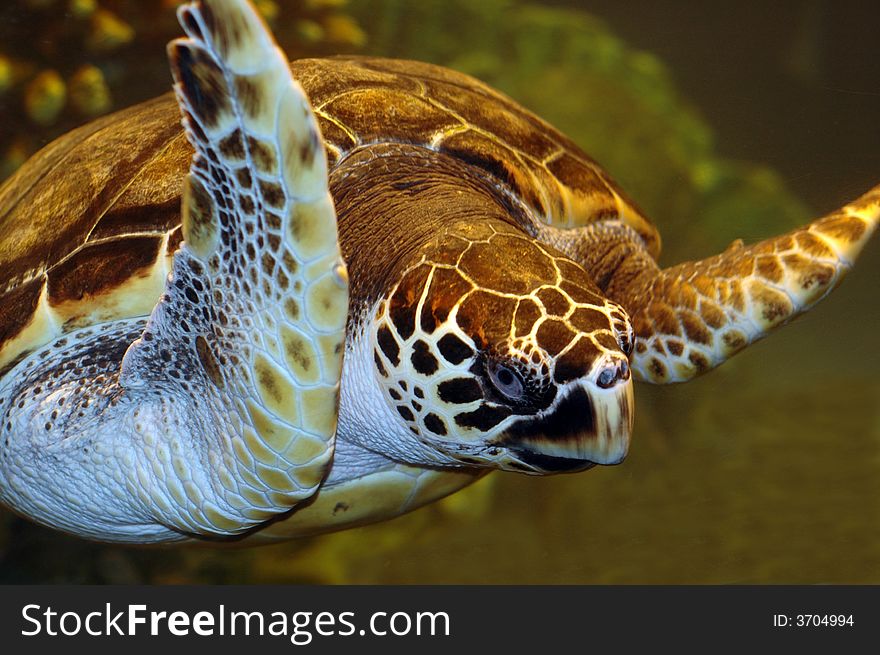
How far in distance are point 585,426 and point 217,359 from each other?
0.48 metres

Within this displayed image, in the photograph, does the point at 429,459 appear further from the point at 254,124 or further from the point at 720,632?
the point at 720,632

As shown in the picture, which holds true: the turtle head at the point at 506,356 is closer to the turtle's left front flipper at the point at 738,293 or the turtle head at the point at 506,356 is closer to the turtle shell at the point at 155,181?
the turtle shell at the point at 155,181

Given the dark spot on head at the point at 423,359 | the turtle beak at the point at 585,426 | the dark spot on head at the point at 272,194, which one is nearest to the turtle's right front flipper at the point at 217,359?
the dark spot on head at the point at 272,194

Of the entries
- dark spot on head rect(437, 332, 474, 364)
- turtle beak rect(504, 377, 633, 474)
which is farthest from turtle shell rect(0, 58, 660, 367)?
turtle beak rect(504, 377, 633, 474)

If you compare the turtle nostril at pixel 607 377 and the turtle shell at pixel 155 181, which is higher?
the turtle shell at pixel 155 181

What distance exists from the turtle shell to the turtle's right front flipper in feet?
0.27

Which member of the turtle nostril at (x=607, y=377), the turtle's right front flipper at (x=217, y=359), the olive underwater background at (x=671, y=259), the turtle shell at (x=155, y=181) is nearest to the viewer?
→ the turtle's right front flipper at (x=217, y=359)

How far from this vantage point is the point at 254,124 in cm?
69

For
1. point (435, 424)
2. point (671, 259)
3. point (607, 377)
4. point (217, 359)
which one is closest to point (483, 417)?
point (435, 424)

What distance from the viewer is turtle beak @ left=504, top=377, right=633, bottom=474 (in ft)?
2.75

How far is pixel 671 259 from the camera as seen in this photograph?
1.99m

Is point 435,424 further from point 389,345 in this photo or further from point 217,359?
point 217,359

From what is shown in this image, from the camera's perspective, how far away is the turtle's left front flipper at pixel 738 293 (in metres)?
1.29

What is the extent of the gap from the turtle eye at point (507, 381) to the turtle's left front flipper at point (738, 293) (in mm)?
626
